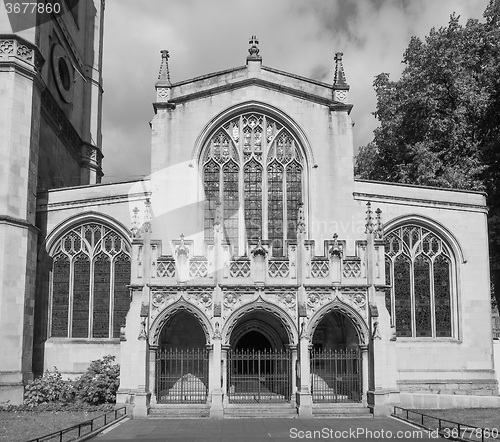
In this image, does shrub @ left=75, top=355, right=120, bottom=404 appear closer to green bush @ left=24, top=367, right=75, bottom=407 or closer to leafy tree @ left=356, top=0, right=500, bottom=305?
green bush @ left=24, top=367, right=75, bottom=407

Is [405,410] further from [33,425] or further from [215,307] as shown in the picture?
[33,425]

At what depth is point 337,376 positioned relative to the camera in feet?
74.3

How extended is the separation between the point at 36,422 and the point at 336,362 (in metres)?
10.1

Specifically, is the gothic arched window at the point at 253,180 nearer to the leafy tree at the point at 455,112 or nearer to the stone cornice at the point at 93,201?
the stone cornice at the point at 93,201

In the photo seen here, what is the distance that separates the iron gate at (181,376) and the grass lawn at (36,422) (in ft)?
7.57

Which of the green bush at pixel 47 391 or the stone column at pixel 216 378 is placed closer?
the stone column at pixel 216 378

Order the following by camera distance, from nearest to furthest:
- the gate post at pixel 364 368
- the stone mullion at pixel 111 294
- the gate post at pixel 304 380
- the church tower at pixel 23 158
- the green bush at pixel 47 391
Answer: the gate post at pixel 304 380 < the gate post at pixel 364 368 < the green bush at pixel 47 391 < the church tower at pixel 23 158 < the stone mullion at pixel 111 294

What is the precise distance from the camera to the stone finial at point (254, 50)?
27906 millimetres

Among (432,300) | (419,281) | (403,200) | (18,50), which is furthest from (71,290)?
(432,300)

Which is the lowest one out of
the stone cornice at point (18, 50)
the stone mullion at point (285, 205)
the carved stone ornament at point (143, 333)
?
the carved stone ornament at point (143, 333)

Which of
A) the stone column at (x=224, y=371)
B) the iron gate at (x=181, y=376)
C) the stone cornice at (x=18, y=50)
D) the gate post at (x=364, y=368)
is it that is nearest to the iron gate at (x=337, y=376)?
the gate post at (x=364, y=368)

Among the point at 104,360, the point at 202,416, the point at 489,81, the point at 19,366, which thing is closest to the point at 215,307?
the point at 202,416

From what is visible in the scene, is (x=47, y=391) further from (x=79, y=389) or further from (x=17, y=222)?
(x=17, y=222)

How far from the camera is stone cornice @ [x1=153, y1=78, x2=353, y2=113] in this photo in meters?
27.2
